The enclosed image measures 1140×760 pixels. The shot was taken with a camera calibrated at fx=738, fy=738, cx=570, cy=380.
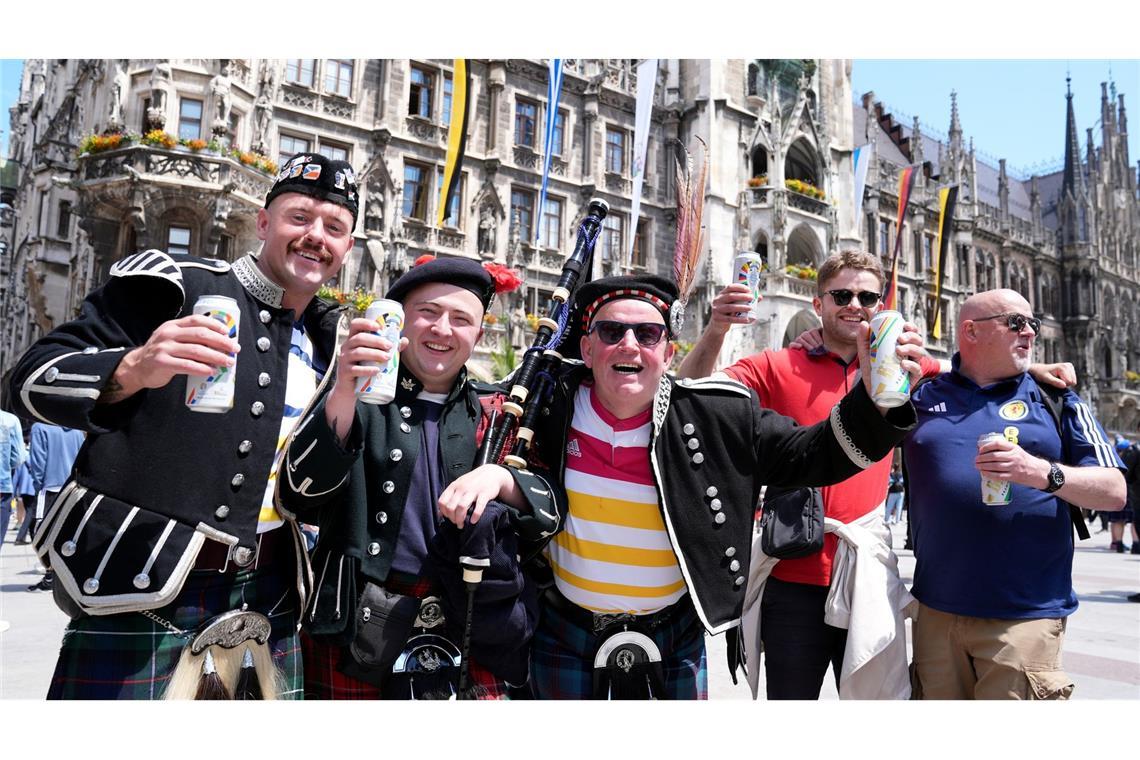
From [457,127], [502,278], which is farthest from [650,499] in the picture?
[457,127]

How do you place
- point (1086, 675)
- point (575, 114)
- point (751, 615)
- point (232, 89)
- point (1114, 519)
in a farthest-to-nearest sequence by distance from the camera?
point (575, 114)
point (232, 89)
point (1114, 519)
point (1086, 675)
point (751, 615)

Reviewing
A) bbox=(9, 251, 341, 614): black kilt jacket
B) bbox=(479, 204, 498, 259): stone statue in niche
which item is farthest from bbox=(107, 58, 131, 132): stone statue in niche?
bbox=(9, 251, 341, 614): black kilt jacket

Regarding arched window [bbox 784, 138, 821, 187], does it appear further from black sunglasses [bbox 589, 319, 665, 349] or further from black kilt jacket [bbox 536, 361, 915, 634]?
black sunglasses [bbox 589, 319, 665, 349]

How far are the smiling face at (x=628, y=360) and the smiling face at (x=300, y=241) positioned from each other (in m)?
1.04

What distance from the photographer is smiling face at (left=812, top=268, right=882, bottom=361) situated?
354 centimetres

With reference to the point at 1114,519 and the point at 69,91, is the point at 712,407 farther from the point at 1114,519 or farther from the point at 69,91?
the point at 69,91

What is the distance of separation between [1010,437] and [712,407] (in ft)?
4.55

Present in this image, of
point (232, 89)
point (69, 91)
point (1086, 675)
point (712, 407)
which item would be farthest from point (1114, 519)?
point (69, 91)

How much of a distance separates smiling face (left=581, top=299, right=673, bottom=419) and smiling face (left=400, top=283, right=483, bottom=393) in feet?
1.57

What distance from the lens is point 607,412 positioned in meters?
2.91

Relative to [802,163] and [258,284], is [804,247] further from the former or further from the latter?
[258,284]

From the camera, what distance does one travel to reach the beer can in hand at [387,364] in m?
2.31

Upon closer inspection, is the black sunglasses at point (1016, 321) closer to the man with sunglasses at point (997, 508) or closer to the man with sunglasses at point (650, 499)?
the man with sunglasses at point (997, 508)

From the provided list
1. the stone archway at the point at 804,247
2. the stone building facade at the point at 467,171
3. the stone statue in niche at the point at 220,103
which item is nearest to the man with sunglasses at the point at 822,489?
the stone building facade at the point at 467,171
